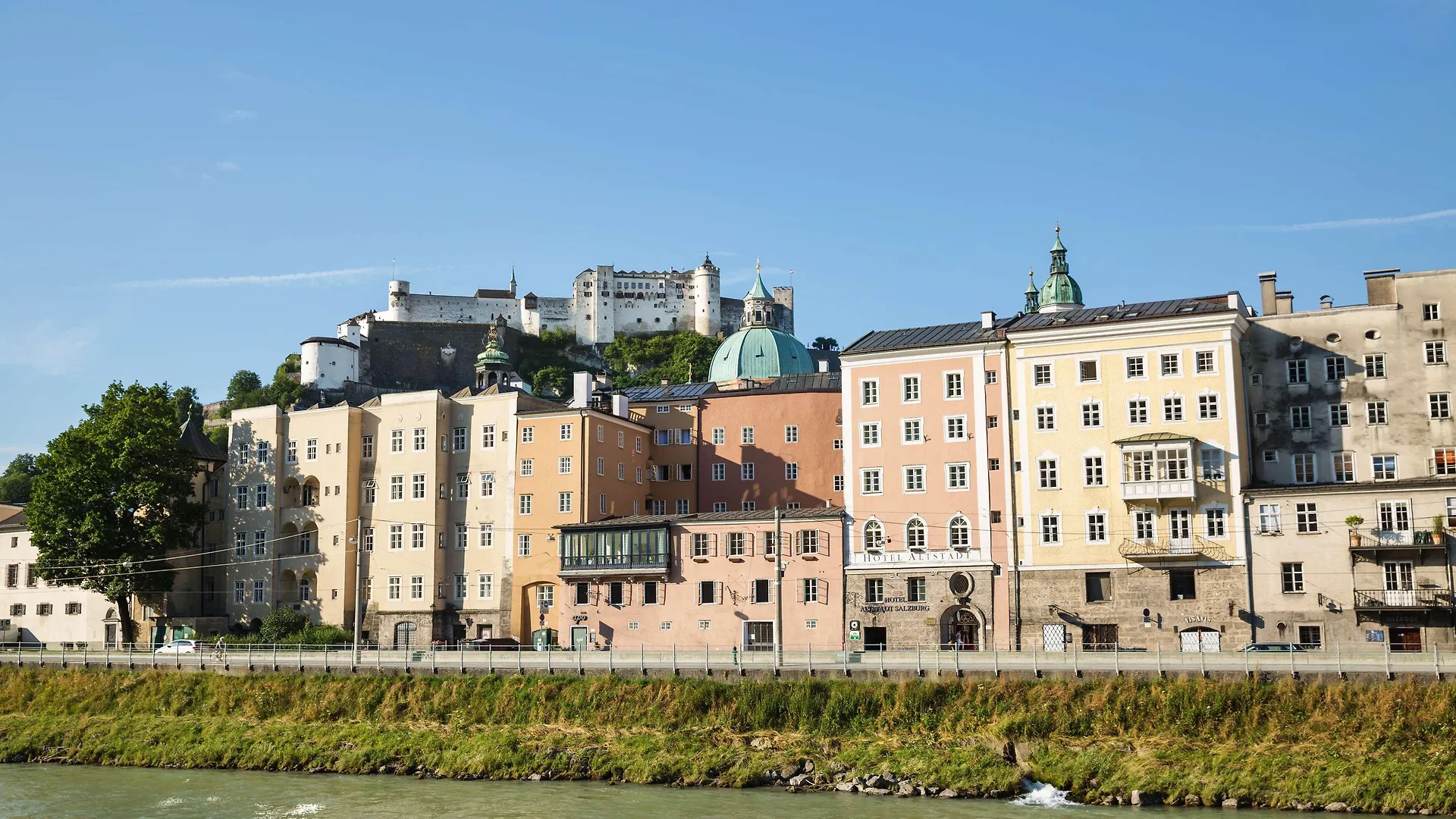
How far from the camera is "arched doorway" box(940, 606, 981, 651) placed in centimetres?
6538

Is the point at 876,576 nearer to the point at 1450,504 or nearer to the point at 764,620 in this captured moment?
the point at 764,620

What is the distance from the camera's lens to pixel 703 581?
70688 millimetres

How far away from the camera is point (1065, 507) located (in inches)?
2542

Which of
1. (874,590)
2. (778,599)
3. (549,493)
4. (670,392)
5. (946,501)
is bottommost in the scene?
(778,599)

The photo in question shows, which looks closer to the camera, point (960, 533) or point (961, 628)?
point (961, 628)

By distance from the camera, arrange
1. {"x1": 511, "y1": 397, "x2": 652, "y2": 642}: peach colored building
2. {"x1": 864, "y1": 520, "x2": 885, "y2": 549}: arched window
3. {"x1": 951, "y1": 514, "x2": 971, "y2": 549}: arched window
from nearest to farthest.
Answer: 1. {"x1": 951, "y1": 514, "x2": 971, "y2": 549}: arched window
2. {"x1": 864, "y1": 520, "x2": 885, "y2": 549}: arched window
3. {"x1": 511, "y1": 397, "x2": 652, "y2": 642}: peach colored building

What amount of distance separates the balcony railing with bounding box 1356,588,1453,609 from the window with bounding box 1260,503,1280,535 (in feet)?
13.2

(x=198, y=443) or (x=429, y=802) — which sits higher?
(x=198, y=443)

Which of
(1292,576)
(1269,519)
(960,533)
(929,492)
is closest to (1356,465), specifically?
(1269,519)

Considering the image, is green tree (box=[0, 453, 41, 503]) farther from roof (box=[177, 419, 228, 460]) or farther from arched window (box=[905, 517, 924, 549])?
arched window (box=[905, 517, 924, 549])

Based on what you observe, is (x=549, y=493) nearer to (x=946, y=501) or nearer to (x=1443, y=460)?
(x=946, y=501)

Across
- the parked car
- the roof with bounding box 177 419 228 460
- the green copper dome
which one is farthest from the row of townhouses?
the green copper dome

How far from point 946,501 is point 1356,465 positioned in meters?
18.0

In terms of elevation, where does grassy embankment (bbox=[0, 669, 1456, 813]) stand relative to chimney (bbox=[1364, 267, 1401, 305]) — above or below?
below
